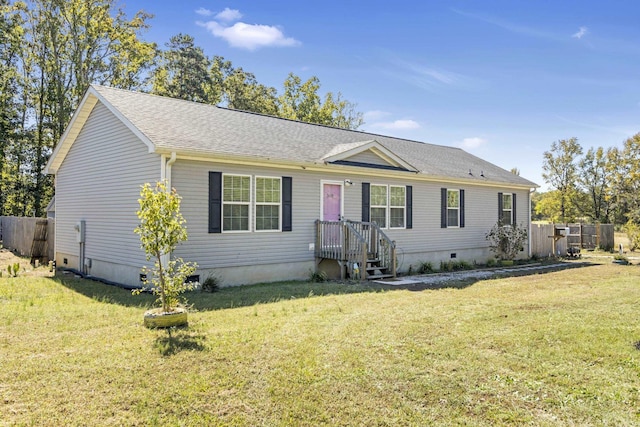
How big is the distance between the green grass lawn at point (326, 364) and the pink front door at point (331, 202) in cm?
429

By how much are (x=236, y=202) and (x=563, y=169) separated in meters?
32.8

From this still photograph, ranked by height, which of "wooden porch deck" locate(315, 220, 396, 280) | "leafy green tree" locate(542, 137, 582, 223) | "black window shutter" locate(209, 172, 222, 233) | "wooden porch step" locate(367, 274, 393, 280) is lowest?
"wooden porch step" locate(367, 274, 393, 280)

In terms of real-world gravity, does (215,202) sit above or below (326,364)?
above

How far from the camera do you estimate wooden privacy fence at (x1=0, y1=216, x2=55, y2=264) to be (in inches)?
587

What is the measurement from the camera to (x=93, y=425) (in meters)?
3.53

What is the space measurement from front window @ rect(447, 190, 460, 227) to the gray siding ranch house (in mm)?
72

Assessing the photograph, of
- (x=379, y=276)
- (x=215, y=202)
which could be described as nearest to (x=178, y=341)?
(x=215, y=202)

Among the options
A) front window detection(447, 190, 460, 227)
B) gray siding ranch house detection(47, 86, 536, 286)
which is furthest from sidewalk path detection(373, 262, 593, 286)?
front window detection(447, 190, 460, 227)

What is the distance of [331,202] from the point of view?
12180 millimetres

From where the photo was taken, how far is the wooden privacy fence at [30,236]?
48.9 feet

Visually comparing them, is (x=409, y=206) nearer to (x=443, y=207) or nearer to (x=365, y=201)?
(x=443, y=207)

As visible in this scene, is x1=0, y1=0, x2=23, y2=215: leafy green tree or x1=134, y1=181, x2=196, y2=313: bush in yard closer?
x1=134, y1=181, x2=196, y2=313: bush in yard

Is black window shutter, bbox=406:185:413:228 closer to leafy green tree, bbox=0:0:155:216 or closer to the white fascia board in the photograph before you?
the white fascia board

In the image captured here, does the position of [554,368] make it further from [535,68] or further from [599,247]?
[599,247]
